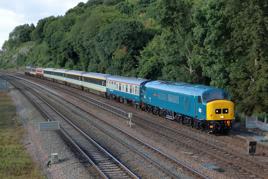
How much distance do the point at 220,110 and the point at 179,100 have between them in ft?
17.6

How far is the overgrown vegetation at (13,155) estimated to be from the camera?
22.4 meters

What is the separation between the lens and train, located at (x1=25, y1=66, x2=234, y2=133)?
33.5 meters

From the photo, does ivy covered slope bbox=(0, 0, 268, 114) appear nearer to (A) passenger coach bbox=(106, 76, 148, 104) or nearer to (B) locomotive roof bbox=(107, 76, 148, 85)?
(B) locomotive roof bbox=(107, 76, 148, 85)

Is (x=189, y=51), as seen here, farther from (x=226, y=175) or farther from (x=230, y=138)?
(x=226, y=175)

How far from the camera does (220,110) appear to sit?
33.5 metres

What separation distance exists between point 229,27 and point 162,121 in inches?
471

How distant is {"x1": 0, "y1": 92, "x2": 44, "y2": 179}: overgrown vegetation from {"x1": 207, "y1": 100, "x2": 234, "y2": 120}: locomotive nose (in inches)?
500

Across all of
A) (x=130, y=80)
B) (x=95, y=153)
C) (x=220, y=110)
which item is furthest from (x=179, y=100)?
(x=130, y=80)

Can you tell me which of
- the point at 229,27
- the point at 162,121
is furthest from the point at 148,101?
the point at 229,27

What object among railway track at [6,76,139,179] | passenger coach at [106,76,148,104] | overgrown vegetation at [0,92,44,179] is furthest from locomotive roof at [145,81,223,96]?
overgrown vegetation at [0,92,44,179]

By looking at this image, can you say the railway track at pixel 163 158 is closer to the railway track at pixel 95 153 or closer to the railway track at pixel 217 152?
the railway track at pixel 95 153

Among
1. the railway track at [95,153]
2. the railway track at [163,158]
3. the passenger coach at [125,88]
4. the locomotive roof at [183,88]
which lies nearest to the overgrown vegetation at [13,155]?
the railway track at [95,153]

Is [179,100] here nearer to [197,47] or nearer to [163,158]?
[163,158]

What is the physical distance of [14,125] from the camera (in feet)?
135
